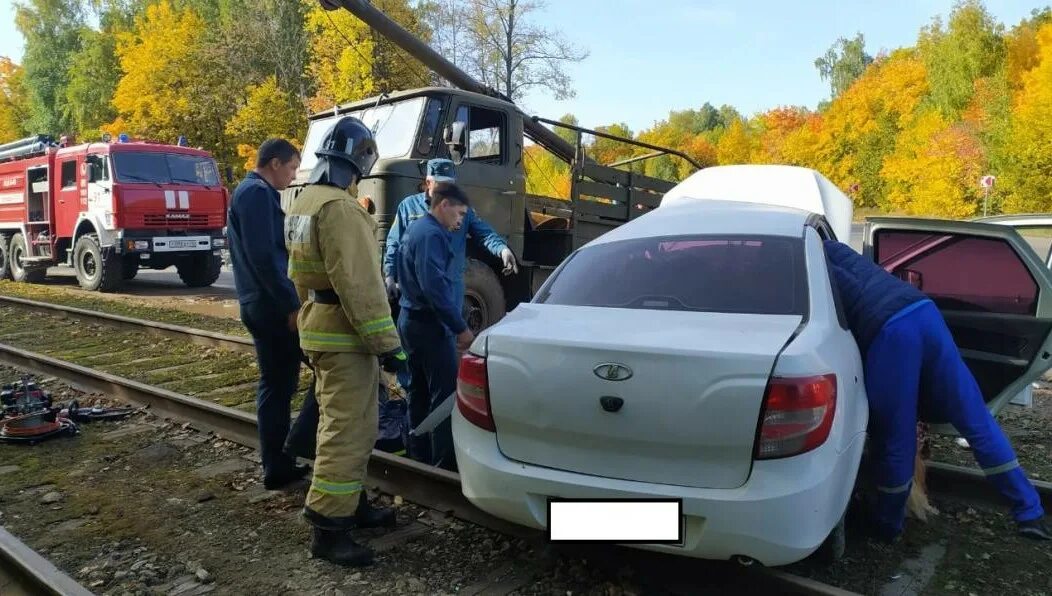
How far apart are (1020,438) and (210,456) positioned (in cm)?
509

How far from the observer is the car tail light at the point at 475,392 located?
9.07 feet

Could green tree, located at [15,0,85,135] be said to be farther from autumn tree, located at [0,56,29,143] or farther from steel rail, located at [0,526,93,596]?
steel rail, located at [0,526,93,596]

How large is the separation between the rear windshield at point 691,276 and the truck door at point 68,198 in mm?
13380

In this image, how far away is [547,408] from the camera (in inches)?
101

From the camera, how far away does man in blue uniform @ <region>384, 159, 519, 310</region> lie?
166 inches

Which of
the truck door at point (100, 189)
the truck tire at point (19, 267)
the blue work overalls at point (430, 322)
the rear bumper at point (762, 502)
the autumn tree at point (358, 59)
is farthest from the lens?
the autumn tree at point (358, 59)

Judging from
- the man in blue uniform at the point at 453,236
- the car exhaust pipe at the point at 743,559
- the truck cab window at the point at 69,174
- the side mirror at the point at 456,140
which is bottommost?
the car exhaust pipe at the point at 743,559

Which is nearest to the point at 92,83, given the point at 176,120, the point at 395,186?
the point at 176,120

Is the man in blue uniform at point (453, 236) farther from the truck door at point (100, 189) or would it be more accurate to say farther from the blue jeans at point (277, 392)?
the truck door at point (100, 189)

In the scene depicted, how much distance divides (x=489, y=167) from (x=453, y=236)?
316 cm

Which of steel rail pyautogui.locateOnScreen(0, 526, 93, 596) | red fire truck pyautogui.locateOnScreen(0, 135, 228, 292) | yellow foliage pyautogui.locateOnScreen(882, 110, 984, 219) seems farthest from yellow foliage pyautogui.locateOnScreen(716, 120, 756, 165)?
steel rail pyautogui.locateOnScreen(0, 526, 93, 596)

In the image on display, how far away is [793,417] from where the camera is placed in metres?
2.29

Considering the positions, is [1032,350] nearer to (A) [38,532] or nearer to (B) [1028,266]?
(B) [1028,266]

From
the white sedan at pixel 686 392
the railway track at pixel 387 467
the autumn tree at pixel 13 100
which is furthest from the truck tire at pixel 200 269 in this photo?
the autumn tree at pixel 13 100
